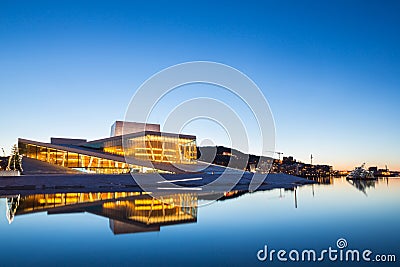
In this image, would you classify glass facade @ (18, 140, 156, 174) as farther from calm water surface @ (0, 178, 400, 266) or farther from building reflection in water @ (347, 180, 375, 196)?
calm water surface @ (0, 178, 400, 266)

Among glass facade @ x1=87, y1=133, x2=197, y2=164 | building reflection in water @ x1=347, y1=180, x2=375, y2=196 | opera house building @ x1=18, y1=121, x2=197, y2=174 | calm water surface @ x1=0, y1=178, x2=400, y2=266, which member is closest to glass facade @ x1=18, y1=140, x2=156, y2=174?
opera house building @ x1=18, y1=121, x2=197, y2=174

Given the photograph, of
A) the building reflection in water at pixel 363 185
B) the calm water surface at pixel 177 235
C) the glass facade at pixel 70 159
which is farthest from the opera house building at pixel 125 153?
the calm water surface at pixel 177 235

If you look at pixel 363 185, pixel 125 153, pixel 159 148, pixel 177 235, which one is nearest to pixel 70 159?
pixel 125 153

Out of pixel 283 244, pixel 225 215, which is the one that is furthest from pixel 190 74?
pixel 283 244

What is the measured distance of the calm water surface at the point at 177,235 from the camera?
7.03 metres

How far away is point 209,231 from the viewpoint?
10055 mm

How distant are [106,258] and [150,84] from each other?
49.0 ft

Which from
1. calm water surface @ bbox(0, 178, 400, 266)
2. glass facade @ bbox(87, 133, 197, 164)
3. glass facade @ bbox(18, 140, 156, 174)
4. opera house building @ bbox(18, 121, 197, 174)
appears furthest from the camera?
glass facade @ bbox(87, 133, 197, 164)

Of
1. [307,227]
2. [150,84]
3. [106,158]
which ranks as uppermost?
[150,84]

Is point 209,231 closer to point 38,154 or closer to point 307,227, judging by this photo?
point 307,227

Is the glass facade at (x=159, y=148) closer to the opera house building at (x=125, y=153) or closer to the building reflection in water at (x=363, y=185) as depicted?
the opera house building at (x=125, y=153)

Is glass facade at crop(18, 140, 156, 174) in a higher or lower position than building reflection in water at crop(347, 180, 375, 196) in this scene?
higher

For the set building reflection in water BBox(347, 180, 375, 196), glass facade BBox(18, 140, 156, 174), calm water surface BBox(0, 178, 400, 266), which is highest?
glass facade BBox(18, 140, 156, 174)

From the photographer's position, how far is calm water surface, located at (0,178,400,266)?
7.03m
